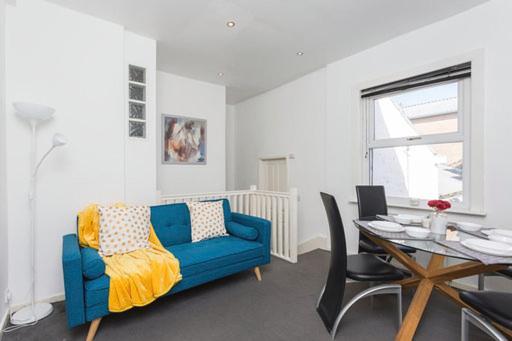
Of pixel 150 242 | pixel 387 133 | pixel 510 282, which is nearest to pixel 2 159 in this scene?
pixel 150 242

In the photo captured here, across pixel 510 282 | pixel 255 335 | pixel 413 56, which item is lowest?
pixel 255 335

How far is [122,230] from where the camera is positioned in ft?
7.28

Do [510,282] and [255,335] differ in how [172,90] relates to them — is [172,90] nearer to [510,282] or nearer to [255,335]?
[255,335]

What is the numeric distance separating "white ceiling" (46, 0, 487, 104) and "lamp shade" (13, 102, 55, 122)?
3.63 ft

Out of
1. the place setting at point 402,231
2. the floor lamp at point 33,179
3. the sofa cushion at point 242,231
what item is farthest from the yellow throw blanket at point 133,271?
the place setting at point 402,231

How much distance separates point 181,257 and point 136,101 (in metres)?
1.88

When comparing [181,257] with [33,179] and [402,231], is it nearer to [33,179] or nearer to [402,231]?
[33,179]

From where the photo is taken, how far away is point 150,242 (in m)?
2.43

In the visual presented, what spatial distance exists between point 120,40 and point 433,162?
3.77 m

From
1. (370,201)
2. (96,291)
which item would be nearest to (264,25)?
(370,201)

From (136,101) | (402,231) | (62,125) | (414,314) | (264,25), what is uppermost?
(264,25)

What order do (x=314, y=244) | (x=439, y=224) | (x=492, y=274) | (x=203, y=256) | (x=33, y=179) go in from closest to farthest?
(x=439, y=224), (x=492, y=274), (x=33, y=179), (x=203, y=256), (x=314, y=244)

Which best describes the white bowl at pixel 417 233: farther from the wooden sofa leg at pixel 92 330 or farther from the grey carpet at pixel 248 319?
the wooden sofa leg at pixel 92 330

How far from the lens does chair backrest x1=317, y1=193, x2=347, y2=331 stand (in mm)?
1721
